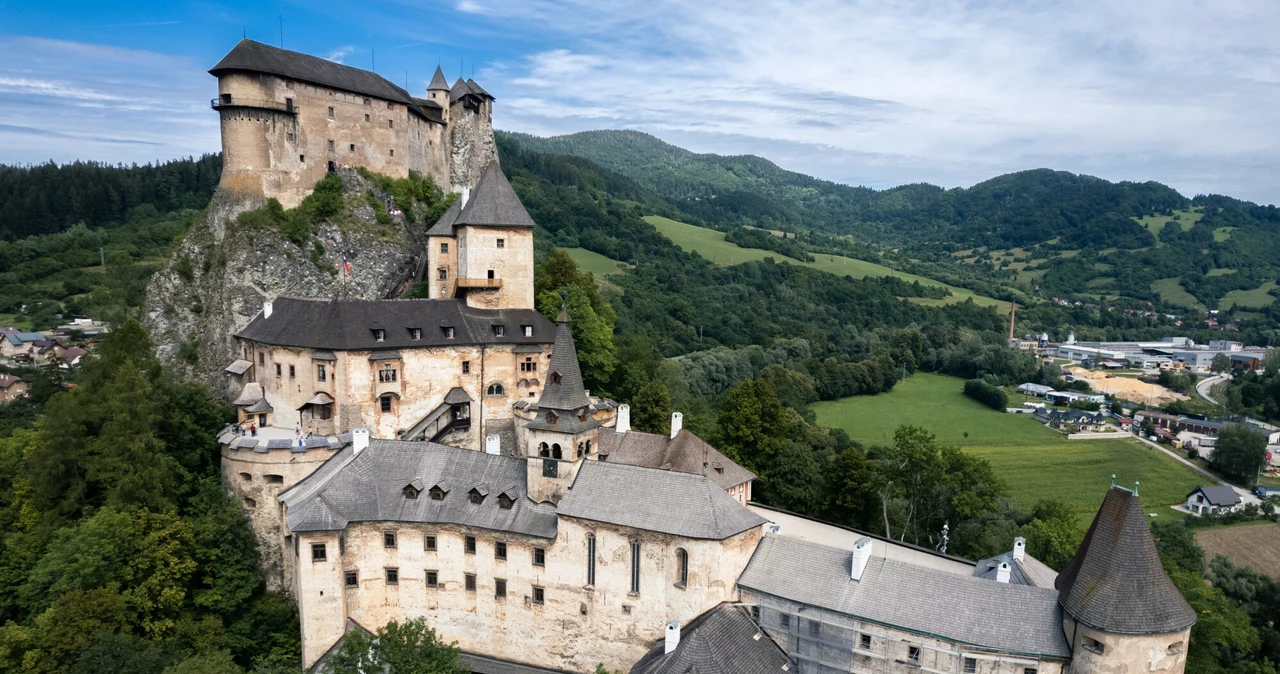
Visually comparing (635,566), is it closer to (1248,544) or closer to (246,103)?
(246,103)

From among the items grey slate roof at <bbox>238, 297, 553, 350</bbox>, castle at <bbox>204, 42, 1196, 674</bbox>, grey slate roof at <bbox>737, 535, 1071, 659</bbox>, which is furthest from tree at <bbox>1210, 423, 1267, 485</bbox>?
grey slate roof at <bbox>238, 297, 553, 350</bbox>

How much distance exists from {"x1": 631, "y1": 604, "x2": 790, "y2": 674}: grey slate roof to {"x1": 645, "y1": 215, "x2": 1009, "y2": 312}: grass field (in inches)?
5472

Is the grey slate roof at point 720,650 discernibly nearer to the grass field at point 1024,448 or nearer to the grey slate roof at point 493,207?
the grey slate roof at point 493,207

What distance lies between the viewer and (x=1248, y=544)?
203 feet

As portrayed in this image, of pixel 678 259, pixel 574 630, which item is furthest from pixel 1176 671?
pixel 678 259

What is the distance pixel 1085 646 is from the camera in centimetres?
2452

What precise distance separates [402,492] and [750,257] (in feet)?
482

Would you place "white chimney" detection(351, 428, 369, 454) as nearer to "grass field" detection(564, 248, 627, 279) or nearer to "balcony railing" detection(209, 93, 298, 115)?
"balcony railing" detection(209, 93, 298, 115)

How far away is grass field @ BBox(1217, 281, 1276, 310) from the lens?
18388 centimetres

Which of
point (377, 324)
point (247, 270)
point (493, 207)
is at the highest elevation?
point (493, 207)

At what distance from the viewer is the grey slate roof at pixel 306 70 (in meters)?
52.3

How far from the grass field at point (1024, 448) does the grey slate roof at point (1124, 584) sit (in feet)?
127

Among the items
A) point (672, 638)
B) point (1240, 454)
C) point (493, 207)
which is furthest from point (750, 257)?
point (672, 638)

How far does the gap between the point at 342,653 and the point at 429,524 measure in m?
5.97
